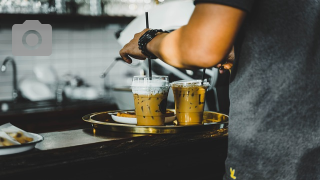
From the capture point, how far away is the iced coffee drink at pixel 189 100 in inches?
53.9

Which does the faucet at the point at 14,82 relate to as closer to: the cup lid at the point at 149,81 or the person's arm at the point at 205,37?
the cup lid at the point at 149,81

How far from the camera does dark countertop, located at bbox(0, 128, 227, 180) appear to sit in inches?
40.4

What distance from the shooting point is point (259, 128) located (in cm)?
96

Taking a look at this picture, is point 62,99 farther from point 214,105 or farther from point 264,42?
point 264,42

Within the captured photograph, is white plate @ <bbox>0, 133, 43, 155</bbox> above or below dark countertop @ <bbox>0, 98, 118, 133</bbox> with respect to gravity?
above

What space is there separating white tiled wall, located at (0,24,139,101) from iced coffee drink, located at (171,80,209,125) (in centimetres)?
286

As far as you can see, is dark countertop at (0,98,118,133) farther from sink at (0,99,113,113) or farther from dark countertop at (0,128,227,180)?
dark countertop at (0,128,227,180)

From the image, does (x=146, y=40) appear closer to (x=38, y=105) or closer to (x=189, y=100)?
(x=189, y=100)

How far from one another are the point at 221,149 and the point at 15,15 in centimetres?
277

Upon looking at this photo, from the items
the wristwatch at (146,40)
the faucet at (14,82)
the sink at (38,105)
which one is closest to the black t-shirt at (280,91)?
the wristwatch at (146,40)

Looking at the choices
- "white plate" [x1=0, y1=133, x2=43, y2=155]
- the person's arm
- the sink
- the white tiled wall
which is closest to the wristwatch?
the person's arm

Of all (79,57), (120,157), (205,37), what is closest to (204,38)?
(205,37)

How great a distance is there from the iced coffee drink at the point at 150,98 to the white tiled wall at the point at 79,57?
2851 mm

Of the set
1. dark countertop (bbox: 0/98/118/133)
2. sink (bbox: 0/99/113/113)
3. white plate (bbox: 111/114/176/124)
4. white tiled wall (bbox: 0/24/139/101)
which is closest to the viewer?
white plate (bbox: 111/114/176/124)
